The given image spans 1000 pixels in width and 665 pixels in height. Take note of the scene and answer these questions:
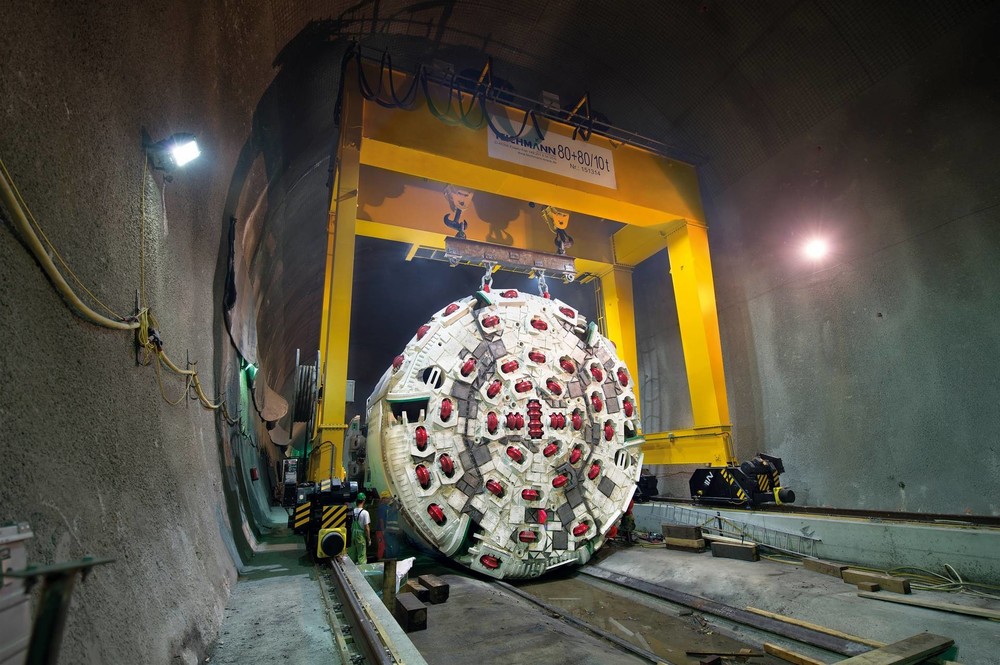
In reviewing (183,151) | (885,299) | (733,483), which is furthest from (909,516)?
(183,151)

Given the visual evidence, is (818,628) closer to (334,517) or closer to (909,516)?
(909,516)

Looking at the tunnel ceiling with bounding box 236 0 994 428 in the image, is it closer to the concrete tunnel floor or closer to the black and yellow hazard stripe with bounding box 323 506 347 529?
the black and yellow hazard stripe with bounding box 323 506 347 529

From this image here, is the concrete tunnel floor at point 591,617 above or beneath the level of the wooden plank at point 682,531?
beneath

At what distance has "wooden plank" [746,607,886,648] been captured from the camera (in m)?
2.94

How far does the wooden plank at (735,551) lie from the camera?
466 centimetres

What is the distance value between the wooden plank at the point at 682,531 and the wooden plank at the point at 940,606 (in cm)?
171

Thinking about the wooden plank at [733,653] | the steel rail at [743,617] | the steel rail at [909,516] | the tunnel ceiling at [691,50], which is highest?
the tunnel ceiling at [691,50]

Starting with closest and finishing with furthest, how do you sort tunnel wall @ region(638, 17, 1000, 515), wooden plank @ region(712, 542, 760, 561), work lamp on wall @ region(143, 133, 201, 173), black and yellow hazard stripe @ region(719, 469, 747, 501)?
work lamp on wall @ region(143, 133, 201, 173) < wooden plank @ region(712, 542, 760, 561) < tunnel wall @ region(638, 17, 1000, 515) < black and yellow hazard stripe @ region(719, 469, 747, 501)

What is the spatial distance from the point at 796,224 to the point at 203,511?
854cm

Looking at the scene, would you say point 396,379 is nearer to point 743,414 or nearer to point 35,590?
point 35,590

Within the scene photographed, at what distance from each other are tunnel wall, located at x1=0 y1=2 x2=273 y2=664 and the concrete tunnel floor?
0.36 meters

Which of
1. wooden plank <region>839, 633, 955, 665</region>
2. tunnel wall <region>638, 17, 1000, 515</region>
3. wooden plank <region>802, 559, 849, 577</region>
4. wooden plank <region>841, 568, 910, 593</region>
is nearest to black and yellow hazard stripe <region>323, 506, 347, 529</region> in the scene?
wooden plank <region>839, 633, 955, 665</region>

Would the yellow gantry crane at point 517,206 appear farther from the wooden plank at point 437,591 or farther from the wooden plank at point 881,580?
the wooden plank at point 881,580

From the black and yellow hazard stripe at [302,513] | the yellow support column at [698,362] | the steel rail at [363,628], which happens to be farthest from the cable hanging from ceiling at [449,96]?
the steel rail at [363,628]
